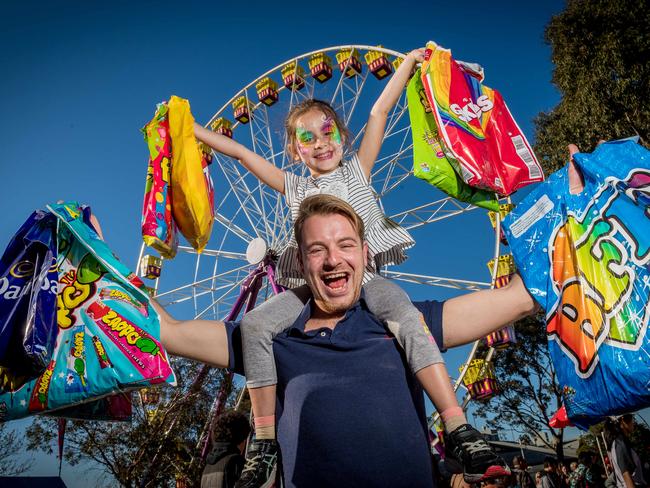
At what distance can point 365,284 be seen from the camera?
1.88 meters

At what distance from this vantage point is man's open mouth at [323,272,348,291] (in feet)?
5.50

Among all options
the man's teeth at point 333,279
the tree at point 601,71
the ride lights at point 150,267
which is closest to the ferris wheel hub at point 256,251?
the ride lights at point 150,267

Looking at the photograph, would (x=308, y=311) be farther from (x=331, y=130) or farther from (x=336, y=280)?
(x=331, y=130)

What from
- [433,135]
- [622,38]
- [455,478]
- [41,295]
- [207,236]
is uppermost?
[622,38]

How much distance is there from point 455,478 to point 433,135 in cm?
431

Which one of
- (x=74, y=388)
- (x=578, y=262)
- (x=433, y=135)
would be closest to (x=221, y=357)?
(x=74, y=388)

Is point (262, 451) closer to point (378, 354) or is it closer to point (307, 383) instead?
point (307, 383)

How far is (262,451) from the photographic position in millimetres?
1607

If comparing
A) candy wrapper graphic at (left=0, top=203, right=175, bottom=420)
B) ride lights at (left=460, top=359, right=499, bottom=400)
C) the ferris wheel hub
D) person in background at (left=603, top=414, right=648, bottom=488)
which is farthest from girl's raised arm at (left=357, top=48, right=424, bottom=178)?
ride lights at (left=460, top=359, right=499, bottom=400)

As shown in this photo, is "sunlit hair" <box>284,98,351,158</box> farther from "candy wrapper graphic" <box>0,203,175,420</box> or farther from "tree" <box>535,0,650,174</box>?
"tree" <box>535,0,650,174</box>

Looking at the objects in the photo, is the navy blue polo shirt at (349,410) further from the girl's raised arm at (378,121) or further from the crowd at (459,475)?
the girl's raised arm at (378,121)

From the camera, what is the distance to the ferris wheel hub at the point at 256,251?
10836 mm

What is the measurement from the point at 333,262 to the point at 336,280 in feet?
0.27

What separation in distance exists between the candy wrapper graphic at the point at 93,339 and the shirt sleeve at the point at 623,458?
499 centimetres
